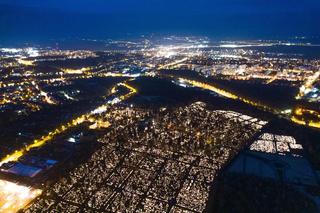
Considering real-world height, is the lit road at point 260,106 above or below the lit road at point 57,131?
below

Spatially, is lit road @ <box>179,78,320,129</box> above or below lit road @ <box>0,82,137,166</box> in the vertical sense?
below

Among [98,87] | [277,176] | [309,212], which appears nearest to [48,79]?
[98,87]

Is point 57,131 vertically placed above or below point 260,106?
above

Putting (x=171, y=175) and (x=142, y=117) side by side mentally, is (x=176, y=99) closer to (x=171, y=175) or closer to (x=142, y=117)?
(x=142, y=117)

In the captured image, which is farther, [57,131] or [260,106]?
[260,106]

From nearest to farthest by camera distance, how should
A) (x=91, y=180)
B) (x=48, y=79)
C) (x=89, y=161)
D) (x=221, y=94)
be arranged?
(x=91, y=180)
(x=89, y=161)
(x=221, y=94)
(x=48, y=79)

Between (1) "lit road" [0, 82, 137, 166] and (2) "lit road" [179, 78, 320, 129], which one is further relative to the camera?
(2) "lit road" [179, 78, 320, 129]

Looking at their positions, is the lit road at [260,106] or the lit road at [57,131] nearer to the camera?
the lit road at [57,131]

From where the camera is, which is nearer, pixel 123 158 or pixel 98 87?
pixel 123 158

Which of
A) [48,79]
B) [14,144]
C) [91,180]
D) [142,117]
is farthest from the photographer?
[48,79]

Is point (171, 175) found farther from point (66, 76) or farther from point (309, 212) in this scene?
point (66, 76)
